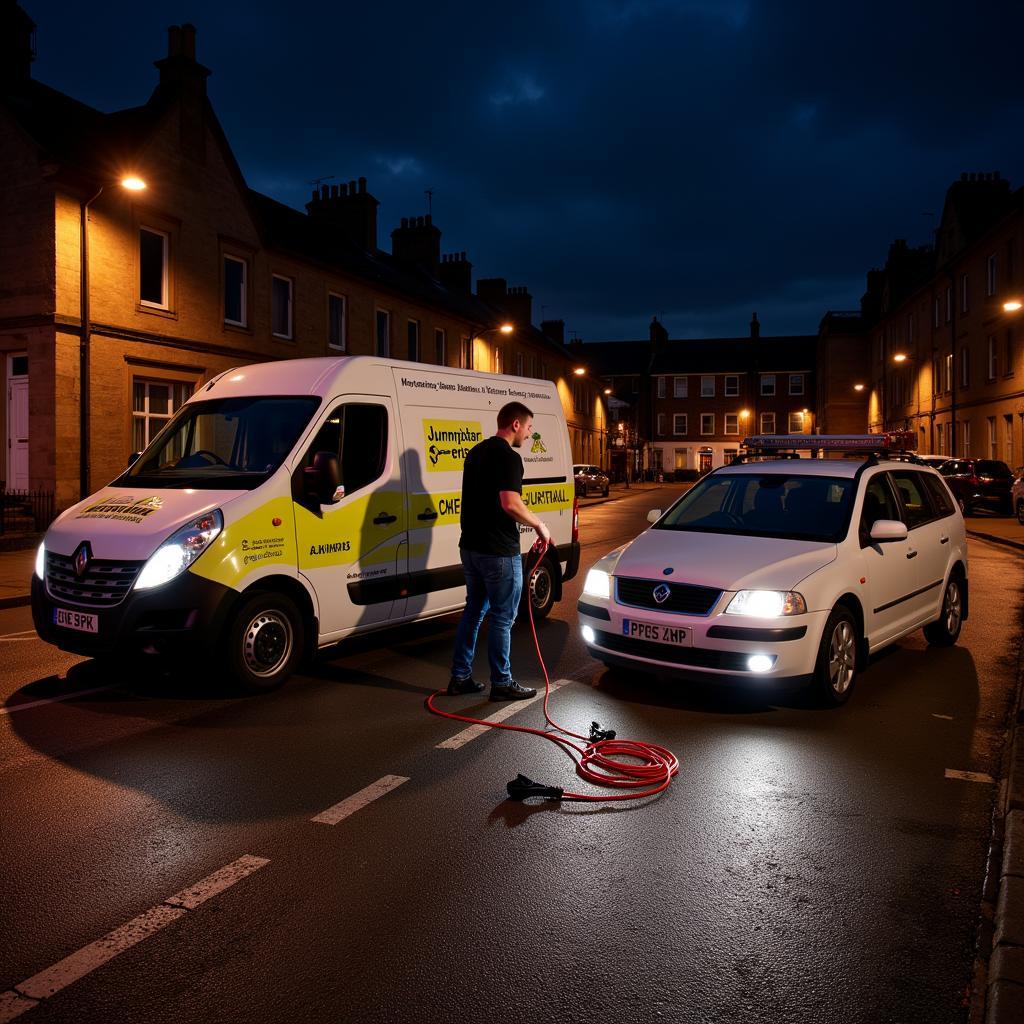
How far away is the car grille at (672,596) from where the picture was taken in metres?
6.11

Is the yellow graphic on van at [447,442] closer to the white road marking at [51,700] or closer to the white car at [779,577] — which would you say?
the white car at [779,577]

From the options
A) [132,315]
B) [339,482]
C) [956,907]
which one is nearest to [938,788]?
[956,907]

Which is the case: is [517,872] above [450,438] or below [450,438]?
below

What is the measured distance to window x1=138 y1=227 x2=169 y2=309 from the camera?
20719mm

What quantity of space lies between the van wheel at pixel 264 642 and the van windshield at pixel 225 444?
872 millimetres

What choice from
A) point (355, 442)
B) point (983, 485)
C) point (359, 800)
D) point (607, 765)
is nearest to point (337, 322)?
point (983, 485)

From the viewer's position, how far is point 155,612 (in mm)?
6105

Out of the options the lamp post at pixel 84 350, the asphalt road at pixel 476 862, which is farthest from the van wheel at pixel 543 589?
the lamp post at pixel 84 350

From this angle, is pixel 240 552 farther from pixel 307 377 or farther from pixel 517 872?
pixel 517 872

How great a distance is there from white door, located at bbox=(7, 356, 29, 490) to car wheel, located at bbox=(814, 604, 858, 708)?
58.6 feet

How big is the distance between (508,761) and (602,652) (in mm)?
1628

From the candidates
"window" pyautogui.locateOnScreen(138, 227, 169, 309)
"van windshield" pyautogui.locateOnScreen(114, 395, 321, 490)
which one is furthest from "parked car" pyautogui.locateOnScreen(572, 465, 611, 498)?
"van windshield" pyautogui.locateOnScreen(114, 395, 321, 490)

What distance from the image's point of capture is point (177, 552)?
6184mm

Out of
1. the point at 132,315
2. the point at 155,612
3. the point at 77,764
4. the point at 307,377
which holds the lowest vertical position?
the point at 77,764
